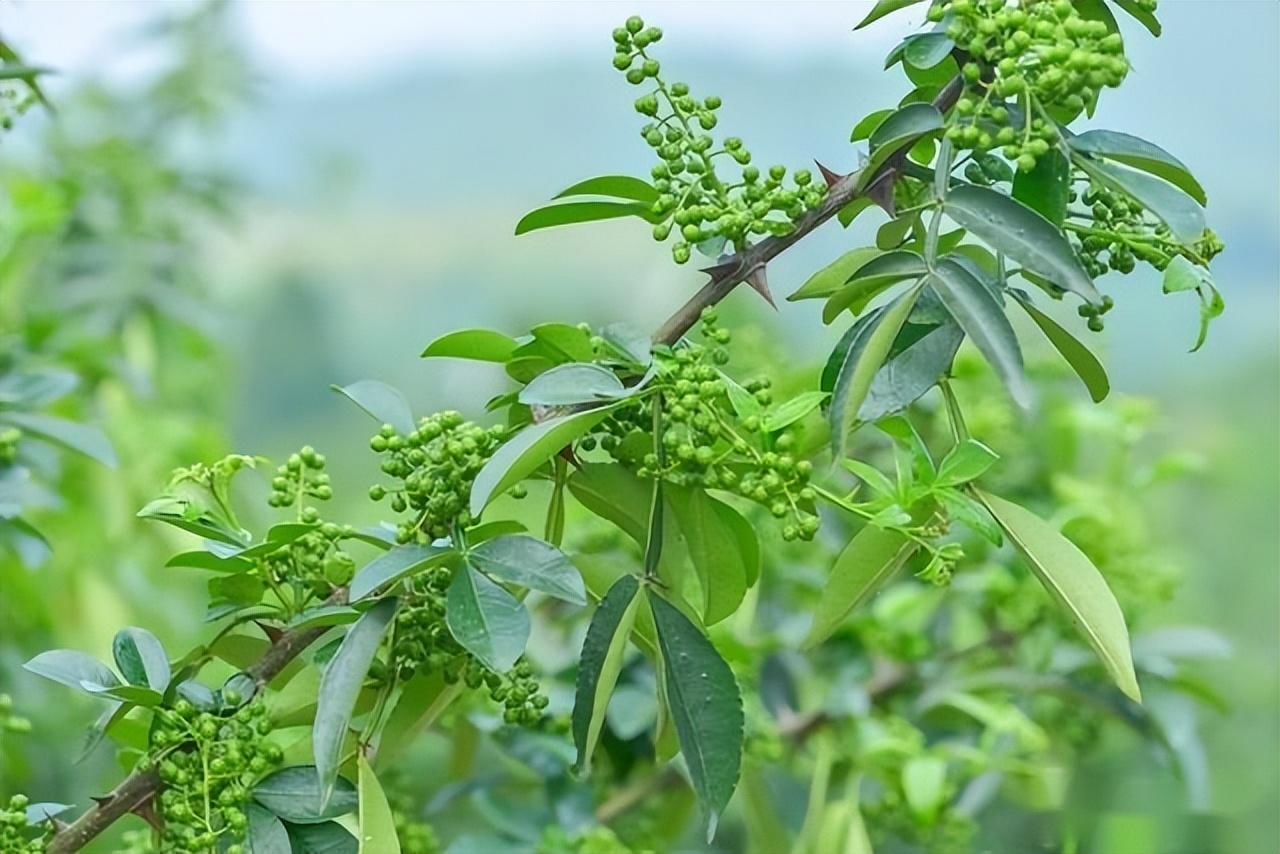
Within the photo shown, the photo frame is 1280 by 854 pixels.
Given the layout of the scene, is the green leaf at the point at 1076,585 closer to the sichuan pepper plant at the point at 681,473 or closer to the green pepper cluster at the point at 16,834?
the sichuan pepper plant at the point at 681,473

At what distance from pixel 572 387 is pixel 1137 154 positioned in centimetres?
15

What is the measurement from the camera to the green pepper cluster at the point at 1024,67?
34cm

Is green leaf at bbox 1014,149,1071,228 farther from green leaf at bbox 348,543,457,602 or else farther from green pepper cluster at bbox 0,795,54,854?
green pepper cluster at bbox 0,795,54,854

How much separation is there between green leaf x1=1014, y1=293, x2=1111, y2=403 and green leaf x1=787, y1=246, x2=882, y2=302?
0.13ft

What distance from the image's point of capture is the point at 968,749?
74 cm

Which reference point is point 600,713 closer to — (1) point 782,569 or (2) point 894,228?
(2) point 894,228

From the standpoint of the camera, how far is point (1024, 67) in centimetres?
34

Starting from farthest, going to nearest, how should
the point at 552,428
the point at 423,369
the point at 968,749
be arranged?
the point at 423,369 → the point at 968,749 → the point at 552,428

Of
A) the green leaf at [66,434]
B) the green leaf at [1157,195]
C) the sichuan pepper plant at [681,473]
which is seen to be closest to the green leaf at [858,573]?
the sichuan pepper plant at [681,473]

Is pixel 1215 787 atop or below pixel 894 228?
below

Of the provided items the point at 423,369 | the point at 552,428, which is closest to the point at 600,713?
the point at 552,428

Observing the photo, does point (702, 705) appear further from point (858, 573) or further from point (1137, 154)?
point (1137, 154)

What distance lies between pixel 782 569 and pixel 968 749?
163mm

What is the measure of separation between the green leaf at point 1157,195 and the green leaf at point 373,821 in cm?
24
